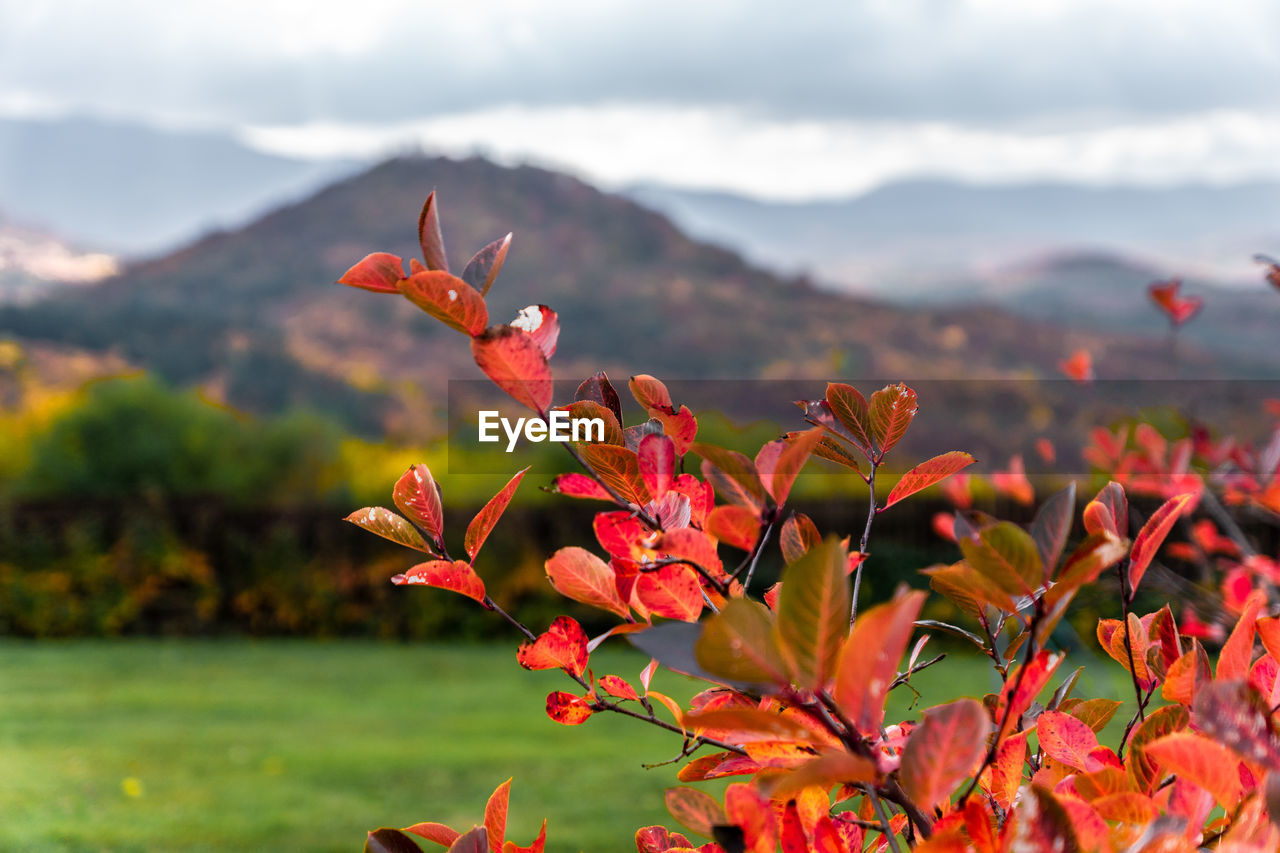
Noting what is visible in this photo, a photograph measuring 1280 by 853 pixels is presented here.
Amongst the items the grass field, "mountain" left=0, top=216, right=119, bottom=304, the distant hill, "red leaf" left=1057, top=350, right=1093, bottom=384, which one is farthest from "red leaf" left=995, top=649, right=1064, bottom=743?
"mountain" left=0, top=216, right=119, bottom=304

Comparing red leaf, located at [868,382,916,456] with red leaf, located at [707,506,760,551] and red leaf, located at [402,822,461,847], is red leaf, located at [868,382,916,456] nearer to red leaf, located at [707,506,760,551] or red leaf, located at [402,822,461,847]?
red leaf, located at [707,506,760,551]

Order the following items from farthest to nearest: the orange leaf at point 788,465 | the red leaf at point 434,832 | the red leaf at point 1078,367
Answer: the red leaf at point 1078,367 < the red leaf at point 434,832 < the orange leaf at point 788,465

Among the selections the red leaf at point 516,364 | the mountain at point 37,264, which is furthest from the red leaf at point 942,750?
the mountain at point 37,264

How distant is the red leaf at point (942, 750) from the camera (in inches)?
20.0

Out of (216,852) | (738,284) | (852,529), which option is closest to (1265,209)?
(738,284)

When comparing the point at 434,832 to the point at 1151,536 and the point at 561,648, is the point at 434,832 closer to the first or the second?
the point at 561,648

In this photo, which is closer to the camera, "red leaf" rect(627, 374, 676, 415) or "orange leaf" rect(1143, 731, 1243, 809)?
"orange leaf" rect(1143, 731, 1243, 809)

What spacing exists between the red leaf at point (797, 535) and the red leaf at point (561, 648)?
0.58ft

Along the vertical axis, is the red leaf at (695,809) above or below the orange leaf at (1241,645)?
below

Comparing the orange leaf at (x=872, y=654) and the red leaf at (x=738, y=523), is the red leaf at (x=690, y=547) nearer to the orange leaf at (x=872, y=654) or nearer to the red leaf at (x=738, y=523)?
the red leaf at (x=738, y=523)

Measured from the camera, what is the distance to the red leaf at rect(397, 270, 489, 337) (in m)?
0.62

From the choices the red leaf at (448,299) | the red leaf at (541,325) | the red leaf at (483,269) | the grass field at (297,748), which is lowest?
the grass field at (297,748)

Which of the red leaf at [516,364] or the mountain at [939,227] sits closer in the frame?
the red leaf at [516,364]

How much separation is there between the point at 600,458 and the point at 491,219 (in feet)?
96.3
